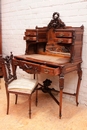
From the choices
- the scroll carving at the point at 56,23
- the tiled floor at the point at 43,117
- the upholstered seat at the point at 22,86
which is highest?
the scroll carving at the point at 56,23

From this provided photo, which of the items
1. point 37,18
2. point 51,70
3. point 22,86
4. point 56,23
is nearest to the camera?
point 51,70

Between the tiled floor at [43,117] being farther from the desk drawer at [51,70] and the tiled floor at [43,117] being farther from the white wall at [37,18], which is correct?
the desk drawer at [51,70]

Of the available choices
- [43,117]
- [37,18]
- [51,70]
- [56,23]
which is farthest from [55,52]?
[43,117]

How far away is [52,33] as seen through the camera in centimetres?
253

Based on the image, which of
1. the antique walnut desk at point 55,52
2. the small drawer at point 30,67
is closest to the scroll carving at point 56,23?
the antique walnut desk at point 55,52

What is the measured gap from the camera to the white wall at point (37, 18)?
2.33 m

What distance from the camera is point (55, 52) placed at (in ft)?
8.33

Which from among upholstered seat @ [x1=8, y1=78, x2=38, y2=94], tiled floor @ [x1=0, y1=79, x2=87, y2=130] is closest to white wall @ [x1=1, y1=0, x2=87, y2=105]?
tiled floor @ [x1=0, y1=79, x2=87, y2=130]

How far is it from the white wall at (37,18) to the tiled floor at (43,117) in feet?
0.96

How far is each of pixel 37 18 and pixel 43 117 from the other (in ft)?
5.51

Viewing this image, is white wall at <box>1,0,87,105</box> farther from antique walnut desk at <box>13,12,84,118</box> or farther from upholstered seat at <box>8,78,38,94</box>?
upholstered seat at <box>8,78,38,94</box>

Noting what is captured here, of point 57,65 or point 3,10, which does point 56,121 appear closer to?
point 57,65

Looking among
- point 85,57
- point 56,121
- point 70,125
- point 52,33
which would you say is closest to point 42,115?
point 56,121

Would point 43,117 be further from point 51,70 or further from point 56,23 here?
point 56,23
